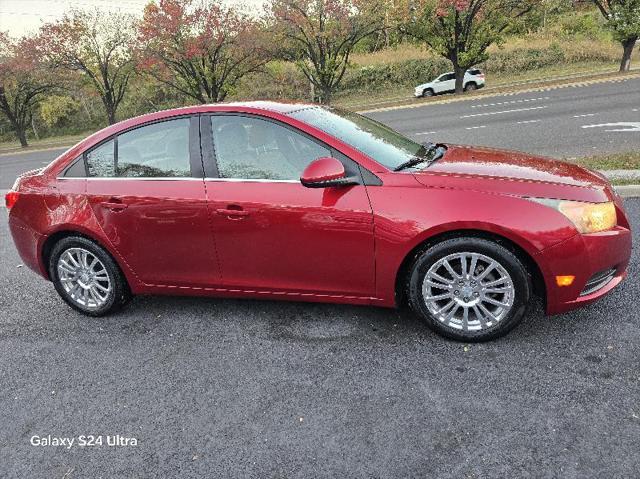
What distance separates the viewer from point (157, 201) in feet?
12.4

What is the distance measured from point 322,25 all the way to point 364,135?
2269cm

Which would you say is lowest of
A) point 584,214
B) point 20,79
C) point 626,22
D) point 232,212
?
point 584,214

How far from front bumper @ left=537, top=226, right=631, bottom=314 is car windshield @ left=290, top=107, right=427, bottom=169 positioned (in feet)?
3.72

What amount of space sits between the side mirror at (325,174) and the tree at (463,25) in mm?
22242

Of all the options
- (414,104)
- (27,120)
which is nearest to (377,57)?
(414,104)

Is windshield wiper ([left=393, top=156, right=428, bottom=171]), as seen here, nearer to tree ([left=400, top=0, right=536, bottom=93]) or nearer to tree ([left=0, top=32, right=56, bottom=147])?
tree ([left=400, top=0, right=536, bottom=93])

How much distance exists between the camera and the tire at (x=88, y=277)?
13.5 ft

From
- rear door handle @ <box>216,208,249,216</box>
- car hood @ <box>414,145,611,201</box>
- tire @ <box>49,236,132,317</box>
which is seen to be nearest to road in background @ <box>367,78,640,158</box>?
car hood @ <box>414,145,611,201</box>

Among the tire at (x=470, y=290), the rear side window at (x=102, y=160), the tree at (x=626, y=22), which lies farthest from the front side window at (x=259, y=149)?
the tree at (x=626, y=22)

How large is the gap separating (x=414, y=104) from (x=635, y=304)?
20162 mm

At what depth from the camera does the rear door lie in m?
3.73

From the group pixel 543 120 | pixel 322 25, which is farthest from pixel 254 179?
pixel 322 25

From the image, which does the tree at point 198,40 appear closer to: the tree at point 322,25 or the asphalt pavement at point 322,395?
the tree at point 322,25

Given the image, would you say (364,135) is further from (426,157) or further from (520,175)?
(520,175)
